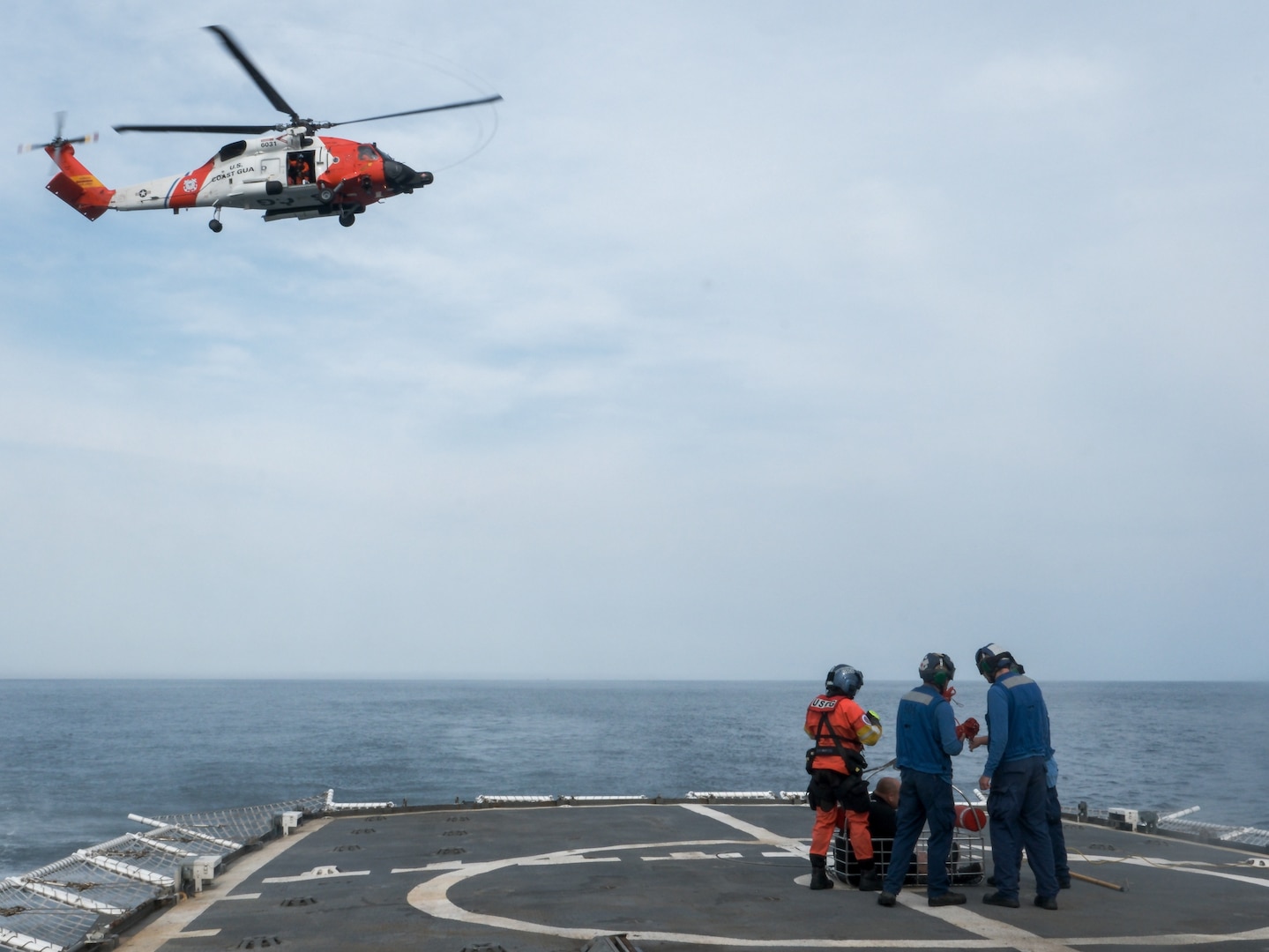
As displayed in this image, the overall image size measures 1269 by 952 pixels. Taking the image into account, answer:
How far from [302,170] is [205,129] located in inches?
78.2

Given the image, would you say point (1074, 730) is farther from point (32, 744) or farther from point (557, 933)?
point (557, 933)

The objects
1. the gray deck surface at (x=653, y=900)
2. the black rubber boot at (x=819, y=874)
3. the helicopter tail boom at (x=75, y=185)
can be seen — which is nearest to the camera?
the gray deck surface at (x=653, y=900)

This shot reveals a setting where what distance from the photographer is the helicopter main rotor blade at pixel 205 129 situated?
18.6 meters

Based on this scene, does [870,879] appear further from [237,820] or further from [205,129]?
[237,820]

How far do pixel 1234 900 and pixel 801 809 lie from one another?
27.7 feet

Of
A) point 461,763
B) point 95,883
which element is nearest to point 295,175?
point 95,883

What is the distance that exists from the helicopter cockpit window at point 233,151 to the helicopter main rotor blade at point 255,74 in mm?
1119

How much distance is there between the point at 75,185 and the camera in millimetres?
23484

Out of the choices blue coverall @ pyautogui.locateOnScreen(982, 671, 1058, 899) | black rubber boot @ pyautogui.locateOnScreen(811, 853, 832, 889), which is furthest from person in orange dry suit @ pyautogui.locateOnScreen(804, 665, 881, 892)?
blue coverall @ pyautogui.locateOnScreen(982, 671, 1058, 899)

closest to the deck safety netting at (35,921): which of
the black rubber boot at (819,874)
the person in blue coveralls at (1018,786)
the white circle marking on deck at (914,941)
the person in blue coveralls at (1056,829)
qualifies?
the white circle marking on deck at (914,941)

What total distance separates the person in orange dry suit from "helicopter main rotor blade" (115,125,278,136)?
55.7ft

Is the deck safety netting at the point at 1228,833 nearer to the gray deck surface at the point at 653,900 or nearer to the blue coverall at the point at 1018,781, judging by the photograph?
the gray deck surface at the point at 653,900

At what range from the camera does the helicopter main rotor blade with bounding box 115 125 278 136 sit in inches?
732

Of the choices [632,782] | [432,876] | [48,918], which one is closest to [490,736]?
[632,782]
